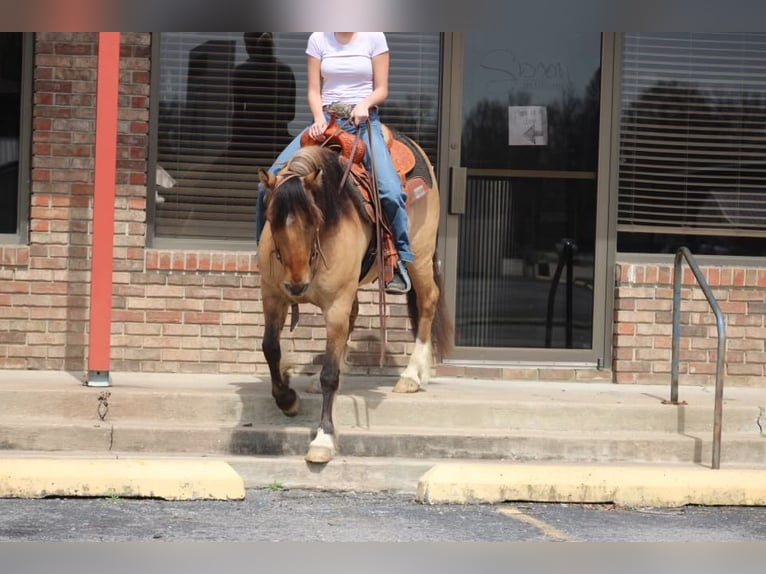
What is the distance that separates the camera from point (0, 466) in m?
6.22

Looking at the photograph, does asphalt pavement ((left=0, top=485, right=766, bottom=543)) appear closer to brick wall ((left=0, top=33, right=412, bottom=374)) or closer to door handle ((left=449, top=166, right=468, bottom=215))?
brick wall ((left=0, top=33, right=412, bottom=374))

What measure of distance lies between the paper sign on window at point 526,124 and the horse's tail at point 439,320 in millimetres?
1542

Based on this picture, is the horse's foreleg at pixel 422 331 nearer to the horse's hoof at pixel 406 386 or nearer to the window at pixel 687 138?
the horse's hoof at pixel 406 386

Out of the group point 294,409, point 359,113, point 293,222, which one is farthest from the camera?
point 294,409

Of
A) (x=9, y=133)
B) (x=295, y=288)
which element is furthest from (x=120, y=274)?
(x=295, y=288)

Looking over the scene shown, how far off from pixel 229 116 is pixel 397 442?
3.19 m

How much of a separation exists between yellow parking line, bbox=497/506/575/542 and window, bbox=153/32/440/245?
3.55 metres

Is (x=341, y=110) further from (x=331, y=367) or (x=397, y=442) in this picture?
(x=397, y=442)

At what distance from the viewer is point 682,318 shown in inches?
352

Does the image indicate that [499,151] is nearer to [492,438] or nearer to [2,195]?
[492,438]
